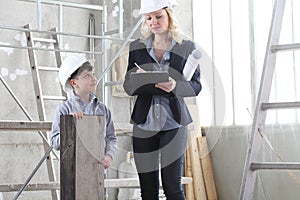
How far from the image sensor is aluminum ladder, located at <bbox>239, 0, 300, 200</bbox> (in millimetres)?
3240

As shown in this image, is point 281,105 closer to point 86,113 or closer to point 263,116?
point 263,116

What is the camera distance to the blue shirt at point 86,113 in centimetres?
298

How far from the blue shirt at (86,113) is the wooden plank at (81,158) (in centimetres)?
54

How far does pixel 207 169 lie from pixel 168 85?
3.34 metres

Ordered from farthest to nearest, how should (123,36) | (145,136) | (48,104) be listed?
(48,104) → (123,36) → (145,136)

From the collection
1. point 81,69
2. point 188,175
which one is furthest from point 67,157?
point 188,175

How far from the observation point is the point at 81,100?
3.08 meters

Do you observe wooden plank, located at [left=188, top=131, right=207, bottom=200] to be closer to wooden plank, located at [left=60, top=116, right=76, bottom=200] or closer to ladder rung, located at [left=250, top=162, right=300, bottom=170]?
ladder rung, located at [left=250, top=162, right=300, bottom=170]

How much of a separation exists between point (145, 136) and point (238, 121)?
3.09m

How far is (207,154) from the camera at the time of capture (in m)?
5.92

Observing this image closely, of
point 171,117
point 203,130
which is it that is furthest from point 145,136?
point 203,130

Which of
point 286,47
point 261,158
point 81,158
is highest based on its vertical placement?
point 286,47

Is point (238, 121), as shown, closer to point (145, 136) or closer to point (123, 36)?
point (123, 36)

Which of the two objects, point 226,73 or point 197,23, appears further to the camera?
point 197,23
